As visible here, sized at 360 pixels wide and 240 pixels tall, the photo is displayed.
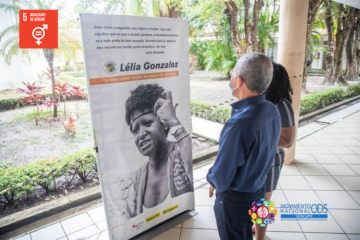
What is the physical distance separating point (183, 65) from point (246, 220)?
3.83 ft

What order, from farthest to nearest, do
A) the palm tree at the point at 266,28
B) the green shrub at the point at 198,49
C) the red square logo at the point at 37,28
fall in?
the green shrub at the point at 198,49 < the palm tree at the point at 266,28 < the red square logo at the point at 37,28

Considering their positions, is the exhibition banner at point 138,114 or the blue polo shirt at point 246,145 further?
the exhibition banner at point 138,114

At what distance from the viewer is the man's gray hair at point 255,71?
1.06 m

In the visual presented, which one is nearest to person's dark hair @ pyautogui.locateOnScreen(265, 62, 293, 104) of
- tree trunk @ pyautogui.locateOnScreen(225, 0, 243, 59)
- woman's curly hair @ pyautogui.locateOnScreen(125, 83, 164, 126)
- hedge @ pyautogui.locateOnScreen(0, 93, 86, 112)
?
woman's curly hair @ pyautogui.locateOnScreen(125, 83, 164, 126)

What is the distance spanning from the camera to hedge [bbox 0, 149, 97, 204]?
245cm

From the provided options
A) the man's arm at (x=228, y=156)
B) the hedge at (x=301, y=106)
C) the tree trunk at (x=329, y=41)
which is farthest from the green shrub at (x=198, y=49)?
the man's arm at (x=228, y=156)

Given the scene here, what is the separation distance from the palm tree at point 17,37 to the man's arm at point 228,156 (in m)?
3.43

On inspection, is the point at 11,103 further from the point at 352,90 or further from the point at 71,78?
the point at 352,90

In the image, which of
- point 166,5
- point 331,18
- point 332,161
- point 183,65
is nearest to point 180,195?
point 183,65

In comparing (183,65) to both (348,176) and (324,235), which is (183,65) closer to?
(324,235)

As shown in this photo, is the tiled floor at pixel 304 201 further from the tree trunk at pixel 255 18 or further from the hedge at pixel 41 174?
the tree trunk at pixel 255 18

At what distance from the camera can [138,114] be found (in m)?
1.64

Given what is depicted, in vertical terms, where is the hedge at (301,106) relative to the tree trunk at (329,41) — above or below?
below

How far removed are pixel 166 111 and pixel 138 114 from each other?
235 mm
